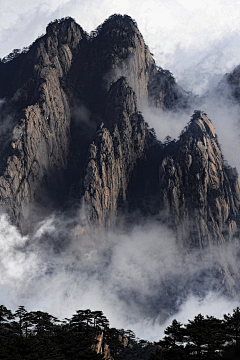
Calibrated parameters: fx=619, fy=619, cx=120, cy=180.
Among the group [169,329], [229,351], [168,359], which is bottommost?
[229,351]

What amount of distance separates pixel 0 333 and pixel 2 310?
24.0ft

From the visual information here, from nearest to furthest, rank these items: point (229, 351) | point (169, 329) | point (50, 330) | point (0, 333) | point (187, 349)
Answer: point (229, 351), point (187, 349), point (169, 329), point (0, 333), point (50, 330)

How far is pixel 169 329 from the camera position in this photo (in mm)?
117062

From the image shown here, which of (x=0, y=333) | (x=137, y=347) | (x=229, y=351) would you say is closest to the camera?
(x=229, y=351)

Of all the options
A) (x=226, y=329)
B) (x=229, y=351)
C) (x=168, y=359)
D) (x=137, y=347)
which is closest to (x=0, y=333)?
(x=168, y=359)

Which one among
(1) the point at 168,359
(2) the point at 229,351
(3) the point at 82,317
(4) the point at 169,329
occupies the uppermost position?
(3) the point at 82,317

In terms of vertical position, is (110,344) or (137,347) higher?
(137,347)

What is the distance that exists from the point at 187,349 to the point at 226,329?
27.3 feet

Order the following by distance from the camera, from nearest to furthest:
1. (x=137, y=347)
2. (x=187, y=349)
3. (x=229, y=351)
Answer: (x=229, y=351) → (x=187, y=349) → (x=137, y=347)

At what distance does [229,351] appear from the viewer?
60.3m

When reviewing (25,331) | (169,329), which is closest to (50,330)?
(25,331)

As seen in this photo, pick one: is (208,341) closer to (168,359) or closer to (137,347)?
(168,359)

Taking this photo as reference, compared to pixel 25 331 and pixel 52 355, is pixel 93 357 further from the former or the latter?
pixel 25 331

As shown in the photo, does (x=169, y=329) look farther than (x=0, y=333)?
No
